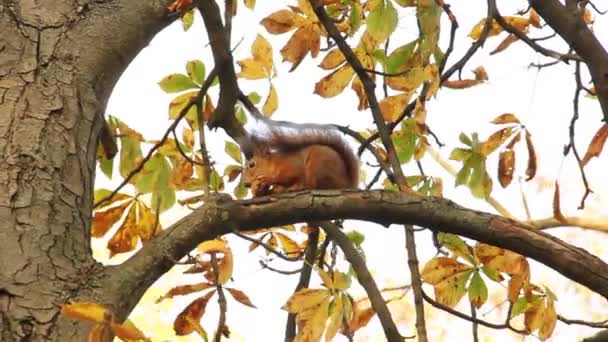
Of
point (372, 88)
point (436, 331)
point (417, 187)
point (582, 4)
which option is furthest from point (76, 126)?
point (436, 331)

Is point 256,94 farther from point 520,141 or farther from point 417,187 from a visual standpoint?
point 520,141

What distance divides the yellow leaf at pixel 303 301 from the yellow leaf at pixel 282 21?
0.52 m

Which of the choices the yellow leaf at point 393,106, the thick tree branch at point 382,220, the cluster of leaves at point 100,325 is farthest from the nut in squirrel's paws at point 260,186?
the cluster of leaves at point 100,325

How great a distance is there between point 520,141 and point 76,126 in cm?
85

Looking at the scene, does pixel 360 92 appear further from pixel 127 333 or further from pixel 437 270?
pixel 127 333

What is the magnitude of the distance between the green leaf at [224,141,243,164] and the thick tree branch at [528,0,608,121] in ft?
2.18

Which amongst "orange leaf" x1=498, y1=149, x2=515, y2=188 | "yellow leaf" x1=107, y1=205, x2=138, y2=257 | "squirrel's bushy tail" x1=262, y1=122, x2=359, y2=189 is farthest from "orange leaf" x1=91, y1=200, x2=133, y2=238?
"orange leaf" x1=498, y1=149, x2=515, y2=188

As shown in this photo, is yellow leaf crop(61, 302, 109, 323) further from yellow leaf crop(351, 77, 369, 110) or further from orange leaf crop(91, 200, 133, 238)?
yellow leaf crop(351, 77, 369, 110)

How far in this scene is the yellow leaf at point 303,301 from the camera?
1.28m

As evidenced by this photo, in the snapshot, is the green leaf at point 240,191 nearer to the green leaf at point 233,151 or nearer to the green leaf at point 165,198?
the green leaf at point 233,151

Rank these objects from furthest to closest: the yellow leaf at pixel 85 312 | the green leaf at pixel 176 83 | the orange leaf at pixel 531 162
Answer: the green leaf at pixel 176 83
the orange leaf at pixel 531 162
the yellow leaf at pixel 85 312

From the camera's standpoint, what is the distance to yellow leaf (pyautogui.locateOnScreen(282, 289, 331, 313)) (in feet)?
4.21

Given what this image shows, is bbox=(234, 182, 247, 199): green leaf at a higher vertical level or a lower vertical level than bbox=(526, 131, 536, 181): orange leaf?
higher

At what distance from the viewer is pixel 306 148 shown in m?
1.65
